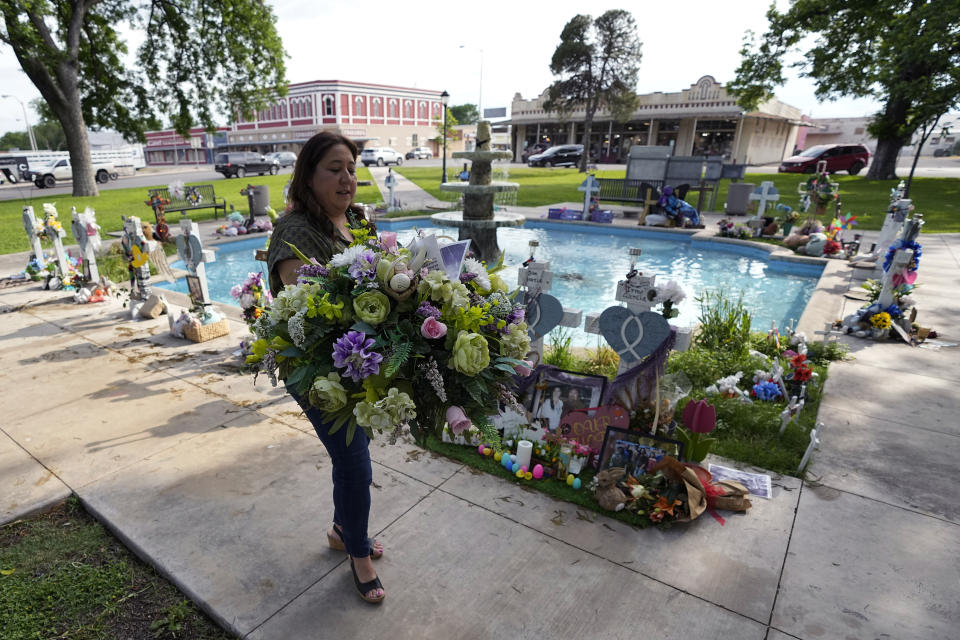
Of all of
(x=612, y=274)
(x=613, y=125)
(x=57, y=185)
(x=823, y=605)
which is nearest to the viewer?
(x=823, y=605)

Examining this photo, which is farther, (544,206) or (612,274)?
(544,206)

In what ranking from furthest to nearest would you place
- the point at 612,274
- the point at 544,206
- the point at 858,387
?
the point at 544,206 → the point at 612,274 → the point at 858,387

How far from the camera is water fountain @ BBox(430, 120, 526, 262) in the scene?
8.38 meters

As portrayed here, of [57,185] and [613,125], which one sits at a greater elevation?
[613,125]

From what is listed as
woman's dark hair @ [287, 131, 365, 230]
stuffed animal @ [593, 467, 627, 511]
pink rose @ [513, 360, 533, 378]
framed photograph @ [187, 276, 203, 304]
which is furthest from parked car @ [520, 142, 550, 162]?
pink rose @ [513, 360, 533, 378]

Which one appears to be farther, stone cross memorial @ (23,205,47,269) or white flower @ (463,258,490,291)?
stone cross memorial @ (23,205,47,269)

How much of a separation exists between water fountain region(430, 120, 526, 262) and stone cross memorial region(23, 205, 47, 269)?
576 centimetres

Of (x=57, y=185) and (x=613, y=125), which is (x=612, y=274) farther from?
(x=613, y=125)

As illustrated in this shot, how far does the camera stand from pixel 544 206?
681 inches

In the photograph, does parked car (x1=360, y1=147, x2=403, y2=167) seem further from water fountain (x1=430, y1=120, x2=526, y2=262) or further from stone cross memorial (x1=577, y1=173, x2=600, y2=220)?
water fountain (x1=430, y1=120, x2=526, y2=262)

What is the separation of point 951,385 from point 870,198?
17.5m

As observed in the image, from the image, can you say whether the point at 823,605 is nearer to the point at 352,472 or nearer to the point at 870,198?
the point at 352,472

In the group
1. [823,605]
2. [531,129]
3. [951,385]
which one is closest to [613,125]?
[531,129]

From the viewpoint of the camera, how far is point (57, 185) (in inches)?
1051
